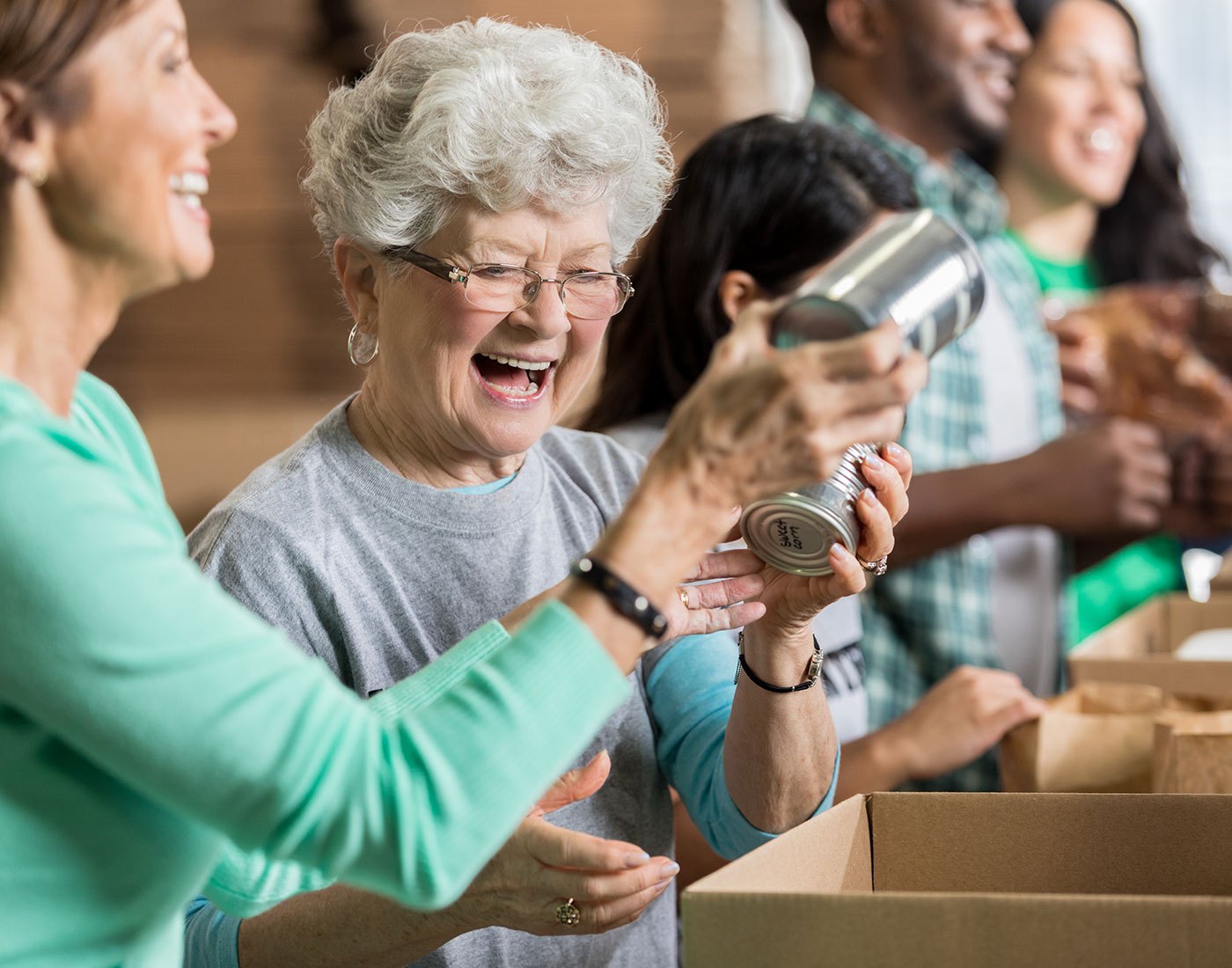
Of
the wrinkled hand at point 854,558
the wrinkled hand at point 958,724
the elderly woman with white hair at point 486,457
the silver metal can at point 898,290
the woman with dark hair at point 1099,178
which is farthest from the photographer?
the woman with dark hair at point 1099,178

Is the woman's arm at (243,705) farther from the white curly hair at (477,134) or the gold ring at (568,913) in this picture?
the white curly hair at (477,134)

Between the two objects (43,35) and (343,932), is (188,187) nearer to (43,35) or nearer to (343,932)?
(43,35)

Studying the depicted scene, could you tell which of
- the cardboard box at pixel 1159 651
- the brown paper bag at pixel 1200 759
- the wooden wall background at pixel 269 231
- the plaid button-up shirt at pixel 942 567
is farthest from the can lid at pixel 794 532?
the wooden wall background at pixel 269 231

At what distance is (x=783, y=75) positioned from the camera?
9.70 ft

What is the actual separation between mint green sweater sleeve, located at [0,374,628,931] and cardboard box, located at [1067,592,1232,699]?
3.71 ft

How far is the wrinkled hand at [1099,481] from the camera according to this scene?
8.34ft

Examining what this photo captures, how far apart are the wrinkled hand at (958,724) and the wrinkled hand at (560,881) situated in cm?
74

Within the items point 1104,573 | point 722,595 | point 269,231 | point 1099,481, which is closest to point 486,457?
point 722,595

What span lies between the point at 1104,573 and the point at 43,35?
2.58m

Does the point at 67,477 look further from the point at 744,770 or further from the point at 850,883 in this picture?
the point at 744,770

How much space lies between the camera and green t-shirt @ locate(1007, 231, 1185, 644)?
2.88m

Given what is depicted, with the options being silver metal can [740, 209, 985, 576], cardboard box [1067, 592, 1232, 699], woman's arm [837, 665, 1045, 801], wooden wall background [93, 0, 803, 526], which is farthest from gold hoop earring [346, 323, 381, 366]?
wooden wall background [93, 0, 803, 526]

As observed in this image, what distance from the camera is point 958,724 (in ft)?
5.38

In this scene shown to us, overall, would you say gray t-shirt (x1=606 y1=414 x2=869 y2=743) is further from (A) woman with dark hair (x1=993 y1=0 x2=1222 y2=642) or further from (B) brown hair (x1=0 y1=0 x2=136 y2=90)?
(A) woman with dark hair (x1=993 y1=0 x2=1222 y2=642)
